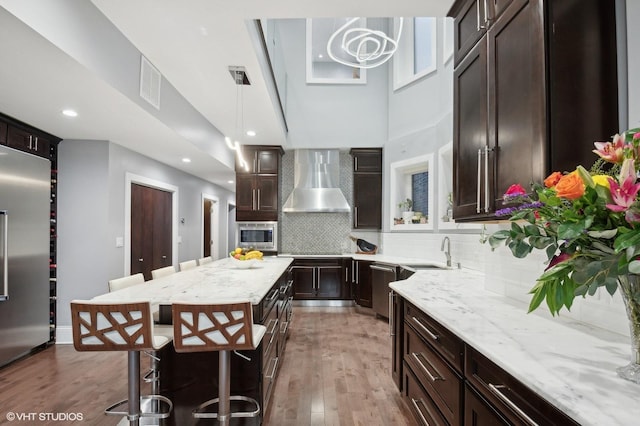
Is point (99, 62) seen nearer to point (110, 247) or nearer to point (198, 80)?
point (198, 80)

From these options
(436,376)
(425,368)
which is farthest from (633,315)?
(425,368)

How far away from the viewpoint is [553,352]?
113 cm

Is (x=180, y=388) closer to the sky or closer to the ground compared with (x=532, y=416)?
closer to the ground

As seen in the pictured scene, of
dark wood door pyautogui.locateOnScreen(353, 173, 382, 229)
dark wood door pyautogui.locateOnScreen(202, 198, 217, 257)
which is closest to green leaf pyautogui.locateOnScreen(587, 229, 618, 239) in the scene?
dark wood door pyautogui.locateOnScreen(353, 173, 382, 229)

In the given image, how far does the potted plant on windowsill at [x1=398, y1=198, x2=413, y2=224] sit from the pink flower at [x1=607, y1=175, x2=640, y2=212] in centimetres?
433

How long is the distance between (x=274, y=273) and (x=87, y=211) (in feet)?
8.35

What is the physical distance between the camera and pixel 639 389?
862 millimetres

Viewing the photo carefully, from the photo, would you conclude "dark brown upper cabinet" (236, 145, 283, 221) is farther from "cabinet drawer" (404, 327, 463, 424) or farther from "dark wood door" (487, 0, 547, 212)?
"dark wood door" (487, 0, 547, 212)

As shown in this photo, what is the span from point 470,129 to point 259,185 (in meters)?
4.35

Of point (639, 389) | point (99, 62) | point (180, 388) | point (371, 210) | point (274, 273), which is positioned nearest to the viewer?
point (639, 389)

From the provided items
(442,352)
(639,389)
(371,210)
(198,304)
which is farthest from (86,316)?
(371,210)

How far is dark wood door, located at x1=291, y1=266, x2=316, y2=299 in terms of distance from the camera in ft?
18.4

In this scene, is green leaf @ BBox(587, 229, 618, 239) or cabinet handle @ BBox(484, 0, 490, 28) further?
cabinet handle @ BBox(484, 0, 490, 28)

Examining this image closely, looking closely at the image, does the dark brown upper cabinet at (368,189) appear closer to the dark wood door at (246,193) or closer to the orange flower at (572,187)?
the dark wood door at (246,193)
